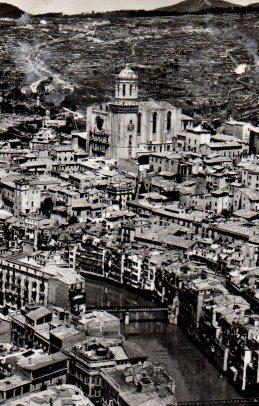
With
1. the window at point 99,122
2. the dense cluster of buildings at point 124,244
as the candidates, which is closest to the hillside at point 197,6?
the dense cluster of buildings at point 124,244

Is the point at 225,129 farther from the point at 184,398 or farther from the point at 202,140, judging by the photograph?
the point at 184,398

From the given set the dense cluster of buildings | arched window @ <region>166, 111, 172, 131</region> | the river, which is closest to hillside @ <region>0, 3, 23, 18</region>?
the dense cluster of buildings

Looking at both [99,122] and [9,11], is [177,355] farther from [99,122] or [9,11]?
[9,11]

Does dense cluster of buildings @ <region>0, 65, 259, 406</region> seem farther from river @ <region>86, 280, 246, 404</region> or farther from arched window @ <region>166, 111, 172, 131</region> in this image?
river @ <region>86, 280, 246, 404</region>

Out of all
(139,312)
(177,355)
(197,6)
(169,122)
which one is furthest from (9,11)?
(177,355)

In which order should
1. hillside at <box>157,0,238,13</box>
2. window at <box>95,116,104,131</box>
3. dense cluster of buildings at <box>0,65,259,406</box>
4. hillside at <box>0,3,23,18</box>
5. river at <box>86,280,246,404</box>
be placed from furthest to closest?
hillside at <box>157,0,238,13</box>
hillside at <box>0,3,23,18</box>
window at <box>95,116,104,131</box>
river at <box>86,280,246,404</box>
dense cluster of buildings at <box>0,65,259,406</box>

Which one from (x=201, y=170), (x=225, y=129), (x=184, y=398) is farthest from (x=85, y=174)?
(x=184, y=398)
